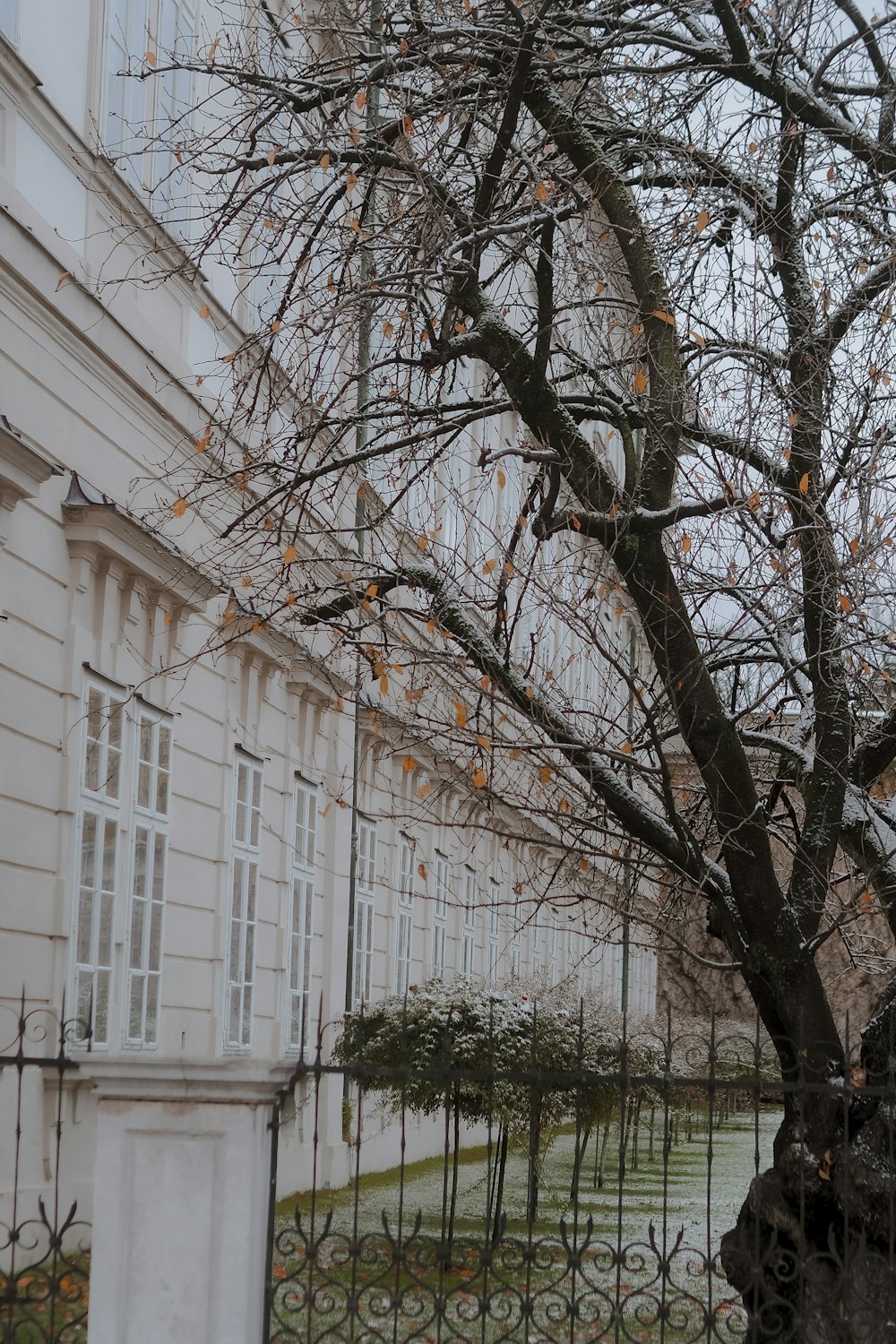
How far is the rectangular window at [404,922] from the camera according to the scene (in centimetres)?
2036

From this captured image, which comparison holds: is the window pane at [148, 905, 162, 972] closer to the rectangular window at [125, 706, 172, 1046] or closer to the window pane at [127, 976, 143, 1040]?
the rectangular window at [125, 706, 172, 1046]

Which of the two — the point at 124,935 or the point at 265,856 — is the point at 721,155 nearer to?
the point at 124,935

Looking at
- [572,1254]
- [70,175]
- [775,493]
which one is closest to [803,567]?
[775,493]

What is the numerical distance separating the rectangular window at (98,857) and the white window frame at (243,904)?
276cm

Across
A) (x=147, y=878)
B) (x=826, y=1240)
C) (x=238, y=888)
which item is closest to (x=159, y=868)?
(x=147, y=878)

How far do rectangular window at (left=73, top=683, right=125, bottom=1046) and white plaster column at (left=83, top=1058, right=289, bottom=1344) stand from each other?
4.82 meters

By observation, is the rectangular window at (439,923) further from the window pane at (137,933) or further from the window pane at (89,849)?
the window pane at (89,849)

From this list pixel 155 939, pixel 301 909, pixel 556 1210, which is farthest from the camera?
pixel 301 909

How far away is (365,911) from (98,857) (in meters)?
8.39

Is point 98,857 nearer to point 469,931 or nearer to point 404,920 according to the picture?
point 404,920

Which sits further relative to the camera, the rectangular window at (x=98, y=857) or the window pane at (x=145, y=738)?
the window pane at (x=145, y=738)

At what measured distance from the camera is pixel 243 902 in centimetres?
1420

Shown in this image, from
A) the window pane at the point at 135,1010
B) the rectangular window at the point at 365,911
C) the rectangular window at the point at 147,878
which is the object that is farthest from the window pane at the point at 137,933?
the rectangular window at the point at 365,911

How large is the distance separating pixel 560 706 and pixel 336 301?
2.55 metres
